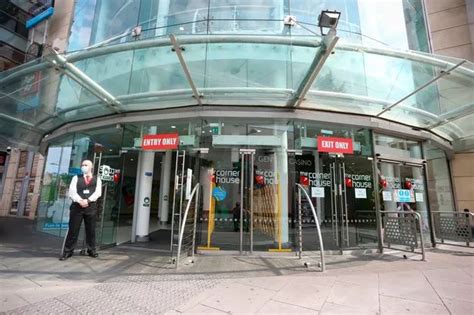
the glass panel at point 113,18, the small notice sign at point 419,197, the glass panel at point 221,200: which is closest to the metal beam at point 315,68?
the glass panel at point 221,200

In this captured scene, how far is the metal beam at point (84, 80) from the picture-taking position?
16.4ft

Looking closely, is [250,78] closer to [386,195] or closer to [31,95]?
[386,195]

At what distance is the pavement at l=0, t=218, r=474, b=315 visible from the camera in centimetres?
320

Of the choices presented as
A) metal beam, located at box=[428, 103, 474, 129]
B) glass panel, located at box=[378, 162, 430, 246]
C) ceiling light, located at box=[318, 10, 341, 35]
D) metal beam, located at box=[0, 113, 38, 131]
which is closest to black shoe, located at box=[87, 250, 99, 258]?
ceiling light, located at box=[318, 10, 341, 35]

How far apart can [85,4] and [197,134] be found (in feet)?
21.3

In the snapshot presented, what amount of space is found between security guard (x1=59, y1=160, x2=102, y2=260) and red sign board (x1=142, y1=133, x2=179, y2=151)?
65.9 inches

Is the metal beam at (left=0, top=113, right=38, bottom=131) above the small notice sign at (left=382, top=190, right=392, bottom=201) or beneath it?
above

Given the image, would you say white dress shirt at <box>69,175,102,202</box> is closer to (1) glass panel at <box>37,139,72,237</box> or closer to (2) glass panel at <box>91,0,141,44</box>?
(2) glass panel at <box>91,0,141,44</box>

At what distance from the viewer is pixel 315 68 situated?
474 centimetres

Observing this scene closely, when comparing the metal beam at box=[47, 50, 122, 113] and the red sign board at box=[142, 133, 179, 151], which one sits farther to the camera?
the red sign board at box=[142, 133, 179, 151]

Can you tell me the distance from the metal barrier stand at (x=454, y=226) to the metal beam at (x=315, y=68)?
17.6 feet

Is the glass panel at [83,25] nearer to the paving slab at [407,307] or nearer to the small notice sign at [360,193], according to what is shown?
the small notice sign at [360,193]

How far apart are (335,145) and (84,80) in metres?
5.88

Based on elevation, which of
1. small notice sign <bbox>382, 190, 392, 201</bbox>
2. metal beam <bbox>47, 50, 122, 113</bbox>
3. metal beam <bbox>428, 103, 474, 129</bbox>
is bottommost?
small notice sign <bbox>382, 190, 392, 201</bbox>
